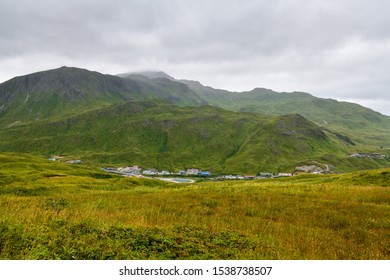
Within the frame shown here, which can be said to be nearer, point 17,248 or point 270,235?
point 17,248

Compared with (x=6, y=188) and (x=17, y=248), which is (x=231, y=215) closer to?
(x=17, y=248)

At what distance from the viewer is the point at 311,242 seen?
41.2ft

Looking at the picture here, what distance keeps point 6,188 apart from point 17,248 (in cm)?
4042

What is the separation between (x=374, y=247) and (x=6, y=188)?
47.7 metres

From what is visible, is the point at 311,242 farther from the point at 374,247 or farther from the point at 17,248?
the point at 17,248

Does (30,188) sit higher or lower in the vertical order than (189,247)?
lower

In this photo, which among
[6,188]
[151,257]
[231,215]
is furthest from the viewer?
[6,188]

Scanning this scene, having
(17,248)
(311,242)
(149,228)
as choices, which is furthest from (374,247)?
(17,248)
